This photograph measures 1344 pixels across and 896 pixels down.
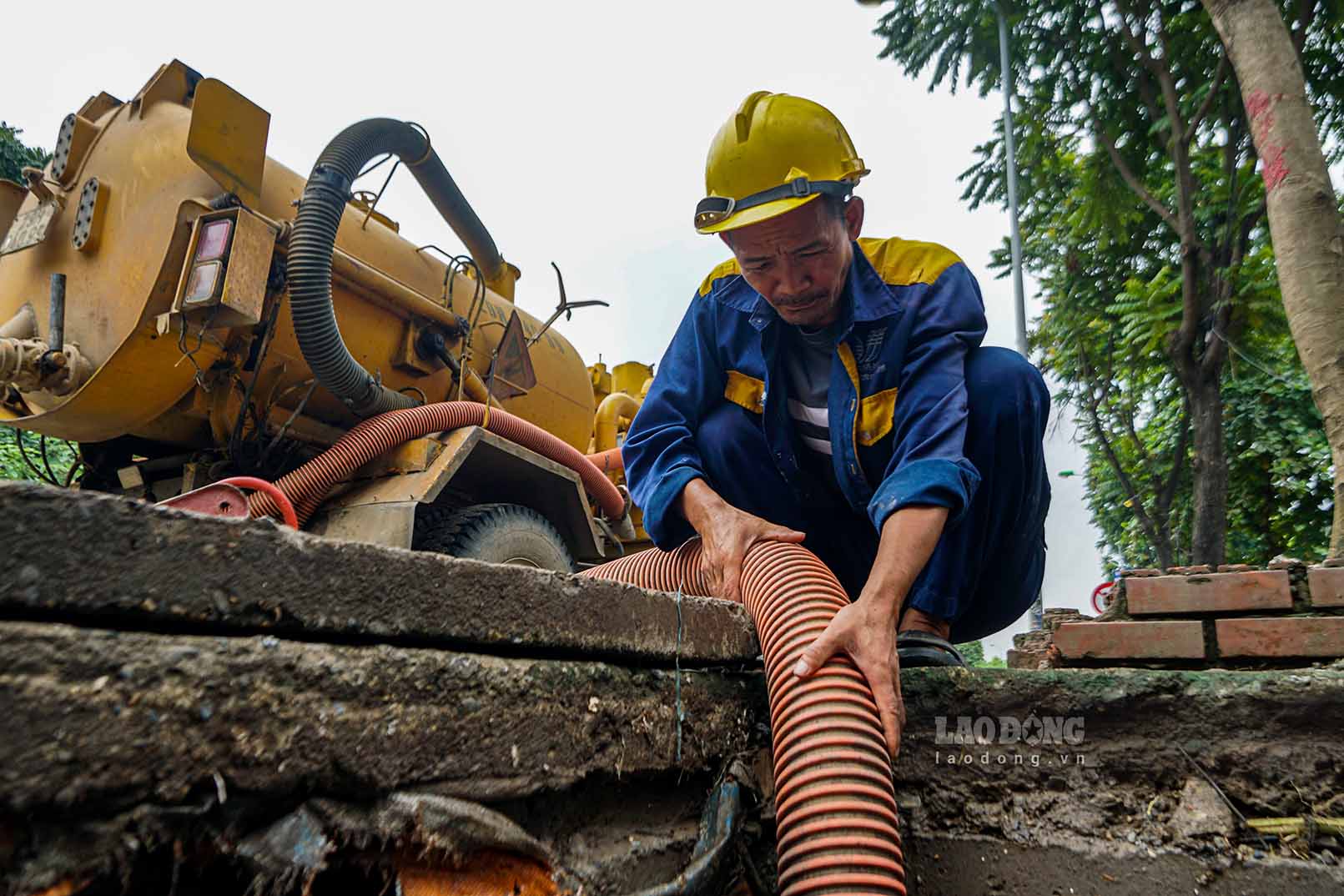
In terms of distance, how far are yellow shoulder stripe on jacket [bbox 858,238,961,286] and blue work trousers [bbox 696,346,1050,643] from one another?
0.22m

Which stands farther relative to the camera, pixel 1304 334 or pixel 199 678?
pixel 1304 334

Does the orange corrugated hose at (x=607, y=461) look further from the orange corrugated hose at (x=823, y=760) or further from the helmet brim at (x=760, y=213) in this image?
the orange corrugated hose at (x=823, y=760)

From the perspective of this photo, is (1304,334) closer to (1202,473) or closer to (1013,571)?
(1013,571)

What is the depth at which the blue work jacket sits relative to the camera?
171 centimetres

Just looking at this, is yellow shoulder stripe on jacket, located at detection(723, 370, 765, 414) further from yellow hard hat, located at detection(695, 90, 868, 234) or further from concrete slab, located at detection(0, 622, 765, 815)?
concrete slab, located at detection(0, 622, 765, 815)

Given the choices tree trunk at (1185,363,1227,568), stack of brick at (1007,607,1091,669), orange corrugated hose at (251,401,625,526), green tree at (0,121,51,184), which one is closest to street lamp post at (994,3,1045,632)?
tree trunk at (1185,363,1227,568)

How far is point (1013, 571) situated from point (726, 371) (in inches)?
33.1

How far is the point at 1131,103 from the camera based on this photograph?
657cm

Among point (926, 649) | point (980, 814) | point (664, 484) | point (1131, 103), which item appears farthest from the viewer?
point (1131, 103)

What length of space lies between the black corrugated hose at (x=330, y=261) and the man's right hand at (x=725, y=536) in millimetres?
1938

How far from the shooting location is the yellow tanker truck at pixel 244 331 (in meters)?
2.91

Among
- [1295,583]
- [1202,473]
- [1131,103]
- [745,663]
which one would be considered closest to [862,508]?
[745,663]

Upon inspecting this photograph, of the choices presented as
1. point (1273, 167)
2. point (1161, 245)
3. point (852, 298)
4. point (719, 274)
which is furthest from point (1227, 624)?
point (1161, 245)

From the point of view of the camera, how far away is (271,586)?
0.78m
